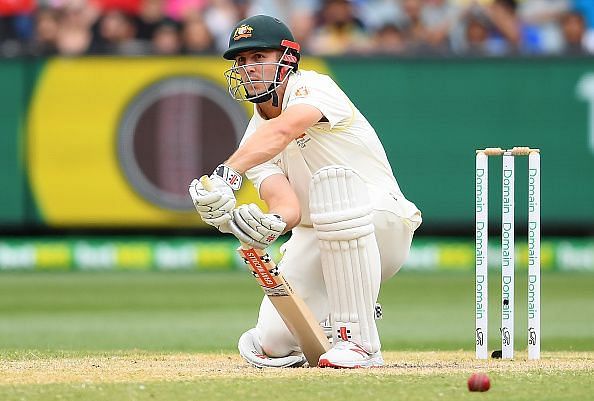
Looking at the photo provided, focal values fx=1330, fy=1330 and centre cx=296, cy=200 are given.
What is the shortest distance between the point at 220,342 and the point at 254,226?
1.78 m

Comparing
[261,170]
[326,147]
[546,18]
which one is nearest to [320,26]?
[546,18]

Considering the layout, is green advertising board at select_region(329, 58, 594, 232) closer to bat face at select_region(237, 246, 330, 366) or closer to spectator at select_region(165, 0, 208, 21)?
spectator at select_region(165, 0, 208, 21)

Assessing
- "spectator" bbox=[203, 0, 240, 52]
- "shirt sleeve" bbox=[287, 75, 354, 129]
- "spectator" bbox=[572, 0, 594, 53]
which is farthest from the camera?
"spectator" bbox=[572, 0, 594, 53]

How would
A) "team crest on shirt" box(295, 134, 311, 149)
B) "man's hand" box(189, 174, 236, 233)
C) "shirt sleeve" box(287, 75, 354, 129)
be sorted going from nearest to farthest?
1. "man's hand" box(189, 174, 236, 233)
2. "shirt sleeve" box(287, 75, 354, 129)
3. "team crest on shirt" box(295, 134, 311, 149)

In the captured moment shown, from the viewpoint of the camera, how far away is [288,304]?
402 cm

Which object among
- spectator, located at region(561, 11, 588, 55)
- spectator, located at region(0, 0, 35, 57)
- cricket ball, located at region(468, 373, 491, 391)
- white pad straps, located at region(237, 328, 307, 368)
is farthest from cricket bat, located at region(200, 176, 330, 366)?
spectator, located at region(0, 0, 35, 57)

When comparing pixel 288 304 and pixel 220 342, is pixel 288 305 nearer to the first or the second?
pixel 288 304

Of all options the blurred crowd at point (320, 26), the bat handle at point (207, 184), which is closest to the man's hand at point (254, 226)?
the bat handle at point (207, 184)

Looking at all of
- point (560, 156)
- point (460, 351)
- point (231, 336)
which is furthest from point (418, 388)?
point (560, 156)

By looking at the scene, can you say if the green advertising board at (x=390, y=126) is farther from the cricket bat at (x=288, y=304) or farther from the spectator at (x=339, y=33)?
the cricket bat at (x=288, y=304)

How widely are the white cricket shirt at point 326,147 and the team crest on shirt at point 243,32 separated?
0.65 feet

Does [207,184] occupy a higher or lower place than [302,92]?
lower

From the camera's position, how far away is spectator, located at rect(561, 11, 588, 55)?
30.7 ft

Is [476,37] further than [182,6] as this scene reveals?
No
